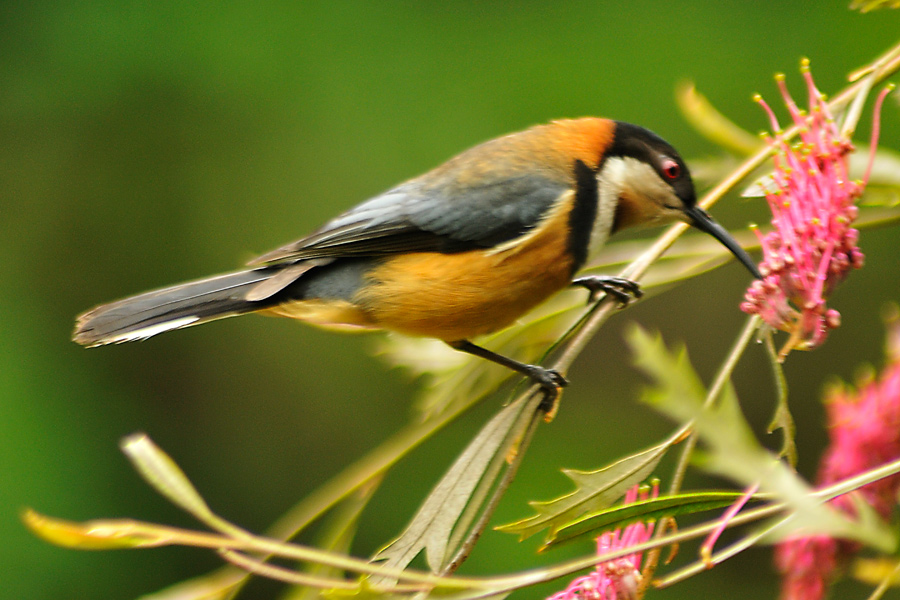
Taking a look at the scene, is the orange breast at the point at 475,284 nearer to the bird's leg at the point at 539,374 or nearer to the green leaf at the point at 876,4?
the bird's leg at the point at 539,374

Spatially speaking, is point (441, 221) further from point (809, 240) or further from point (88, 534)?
point (88, 534)

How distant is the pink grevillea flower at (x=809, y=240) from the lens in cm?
112

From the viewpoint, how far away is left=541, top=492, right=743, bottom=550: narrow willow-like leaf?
0.96 metres

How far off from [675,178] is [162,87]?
302 cm

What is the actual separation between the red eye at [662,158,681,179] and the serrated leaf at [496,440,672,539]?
2.60 feet

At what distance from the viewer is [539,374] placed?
4.54ft

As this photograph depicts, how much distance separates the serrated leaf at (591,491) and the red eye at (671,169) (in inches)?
31.1

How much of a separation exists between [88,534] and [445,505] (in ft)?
1.70

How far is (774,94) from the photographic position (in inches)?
146

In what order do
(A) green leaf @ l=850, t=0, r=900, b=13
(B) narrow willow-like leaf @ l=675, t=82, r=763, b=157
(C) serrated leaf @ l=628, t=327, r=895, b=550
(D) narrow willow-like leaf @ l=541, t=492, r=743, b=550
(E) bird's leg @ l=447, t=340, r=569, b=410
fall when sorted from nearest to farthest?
(C) serrated leaf @ l=628, t=327, r=895, b=550, (D) narrow willow-like leaf @ l=541, t=492, r=743, b=550, (A) green leaf @ l=850, t=0, r=900, b=13, (E) bird's leg @ l=447, t=340, r=569, b=410, (B) narrow willow-like leaf @ l=675, t=82, r=763, b=157

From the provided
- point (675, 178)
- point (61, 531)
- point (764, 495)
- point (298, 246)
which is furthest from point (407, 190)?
point (61, 531)

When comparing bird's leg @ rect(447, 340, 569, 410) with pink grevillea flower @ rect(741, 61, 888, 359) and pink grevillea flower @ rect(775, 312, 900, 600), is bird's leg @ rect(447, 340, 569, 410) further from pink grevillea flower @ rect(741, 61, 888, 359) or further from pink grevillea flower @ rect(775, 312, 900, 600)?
pink grevillea flower @ rect(775, 312, 900, 600)

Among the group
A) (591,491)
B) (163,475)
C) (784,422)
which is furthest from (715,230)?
(163,475)

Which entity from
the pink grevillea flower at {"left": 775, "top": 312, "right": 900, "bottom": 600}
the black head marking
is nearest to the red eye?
the black head marking
